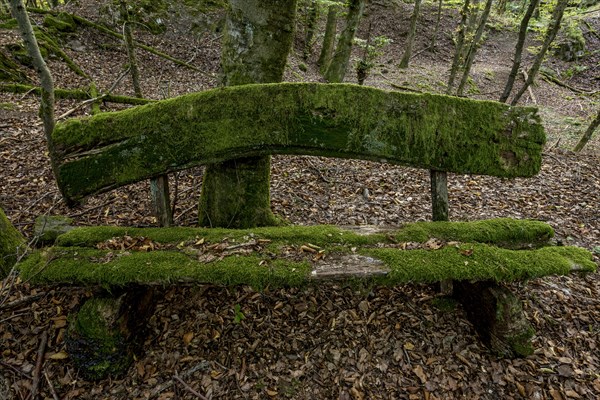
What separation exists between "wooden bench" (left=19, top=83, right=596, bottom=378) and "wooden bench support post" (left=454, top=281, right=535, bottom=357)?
0.04 feet

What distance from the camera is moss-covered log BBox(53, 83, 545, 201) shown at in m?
3.16

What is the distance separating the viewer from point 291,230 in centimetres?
321

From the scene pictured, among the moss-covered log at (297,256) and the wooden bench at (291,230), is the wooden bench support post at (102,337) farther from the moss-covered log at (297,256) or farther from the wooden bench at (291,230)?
the moss-covered log at (297,256)

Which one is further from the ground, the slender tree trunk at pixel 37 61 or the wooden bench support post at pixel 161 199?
the slender tree trunk at pixel 37 61

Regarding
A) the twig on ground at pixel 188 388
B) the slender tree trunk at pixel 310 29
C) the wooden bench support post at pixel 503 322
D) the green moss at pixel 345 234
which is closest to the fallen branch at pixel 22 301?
the green moss at pixel 345 234

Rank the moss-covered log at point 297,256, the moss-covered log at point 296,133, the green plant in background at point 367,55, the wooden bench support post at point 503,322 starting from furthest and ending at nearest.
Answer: the green plant in background at point 367,55
the moss-covered log at point 296,133
the wooden bench support post at point 503,322
the moss-covered log at point 297,256

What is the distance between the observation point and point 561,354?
3.13 meters

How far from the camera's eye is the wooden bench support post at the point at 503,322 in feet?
9.97

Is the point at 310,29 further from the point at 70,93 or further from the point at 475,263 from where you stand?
the point at 475,263

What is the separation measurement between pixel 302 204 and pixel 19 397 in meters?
3.58

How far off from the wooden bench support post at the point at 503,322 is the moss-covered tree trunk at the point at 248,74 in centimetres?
246

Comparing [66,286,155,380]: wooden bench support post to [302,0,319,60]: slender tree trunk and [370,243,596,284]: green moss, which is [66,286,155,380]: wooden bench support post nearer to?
[370,243,596,284]: green moss

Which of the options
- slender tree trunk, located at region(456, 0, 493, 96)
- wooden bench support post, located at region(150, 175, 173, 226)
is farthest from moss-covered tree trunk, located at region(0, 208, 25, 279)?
slender tree trunk, located at region(456, 0, 493, 96)

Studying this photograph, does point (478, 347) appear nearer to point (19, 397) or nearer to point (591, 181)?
point (19, 397)
